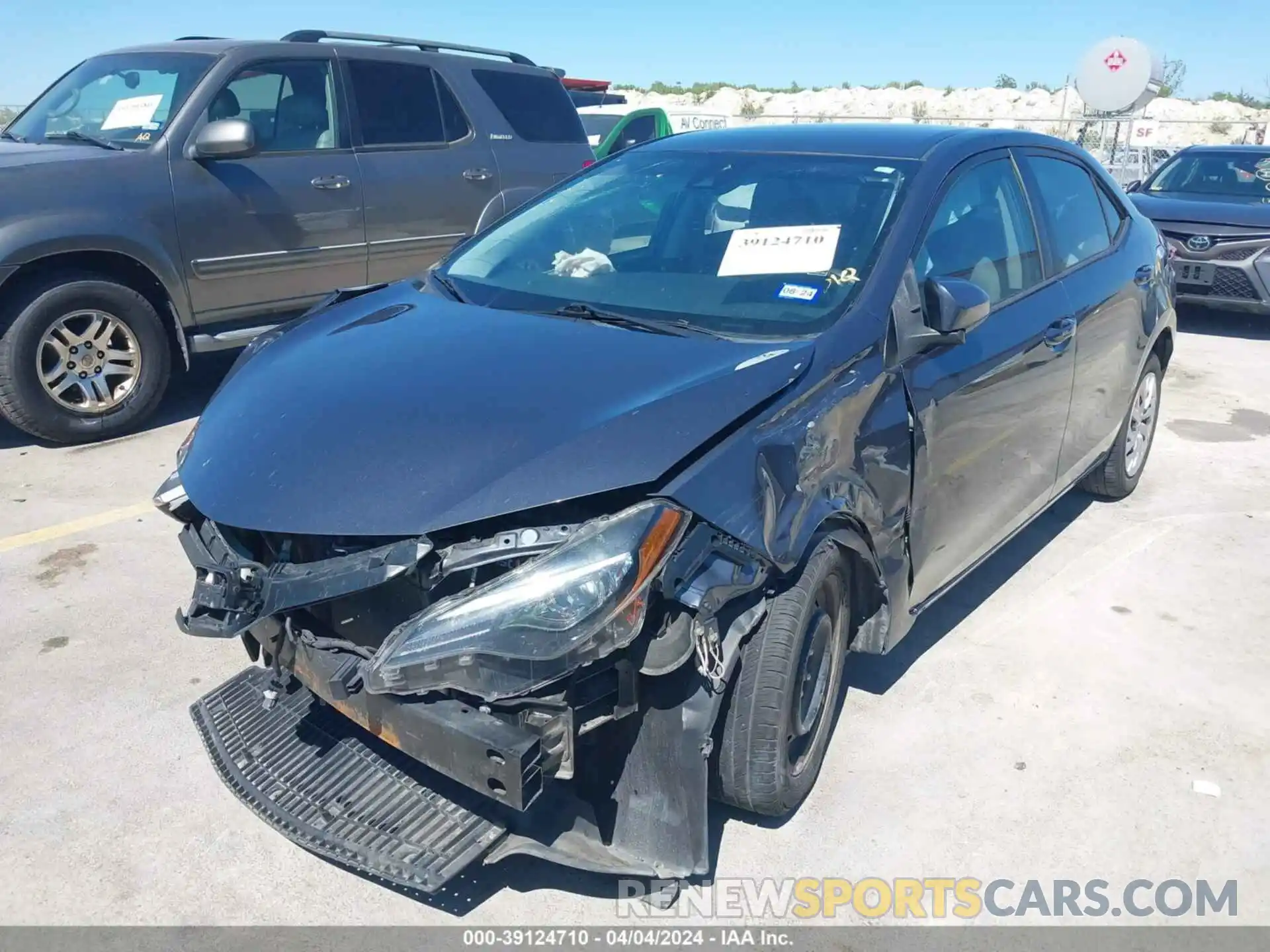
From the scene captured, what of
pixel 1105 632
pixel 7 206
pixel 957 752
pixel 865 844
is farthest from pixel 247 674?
pixel 7 206

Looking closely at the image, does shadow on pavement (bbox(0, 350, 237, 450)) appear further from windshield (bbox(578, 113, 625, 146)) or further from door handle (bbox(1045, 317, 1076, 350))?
windshield (bbox(578, 113, 625, 146))

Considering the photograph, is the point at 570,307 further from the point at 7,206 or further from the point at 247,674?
the point at 7,206

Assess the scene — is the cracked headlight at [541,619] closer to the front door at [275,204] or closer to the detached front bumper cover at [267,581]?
the detached front bumper cover at [267,581]

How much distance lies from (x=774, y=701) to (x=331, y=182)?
4748 mm

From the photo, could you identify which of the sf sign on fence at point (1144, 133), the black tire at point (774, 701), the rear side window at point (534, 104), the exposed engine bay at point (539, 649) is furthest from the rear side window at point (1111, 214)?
the sf sign on fence at point (1144, 133)

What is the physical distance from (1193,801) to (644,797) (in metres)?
1.69

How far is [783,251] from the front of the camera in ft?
10.2

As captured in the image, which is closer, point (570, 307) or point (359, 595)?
point (359, 595)

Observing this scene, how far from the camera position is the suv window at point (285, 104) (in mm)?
5902

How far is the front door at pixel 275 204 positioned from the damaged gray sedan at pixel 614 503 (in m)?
2.61

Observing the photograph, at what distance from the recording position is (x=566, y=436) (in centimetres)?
233

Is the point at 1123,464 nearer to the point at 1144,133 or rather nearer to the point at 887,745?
the point at 887,745

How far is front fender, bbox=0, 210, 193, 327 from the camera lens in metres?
5.06

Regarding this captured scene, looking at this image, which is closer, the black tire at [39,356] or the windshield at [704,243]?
the windshield at [704,243]
